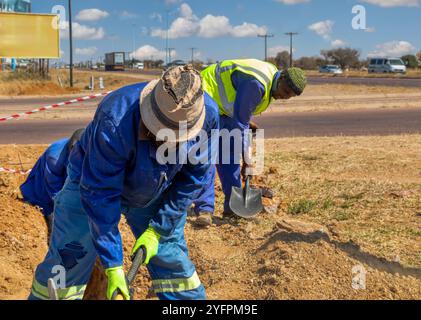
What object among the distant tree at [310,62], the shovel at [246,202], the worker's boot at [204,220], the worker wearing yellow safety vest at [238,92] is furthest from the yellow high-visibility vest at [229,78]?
the distant tree at [310,62]

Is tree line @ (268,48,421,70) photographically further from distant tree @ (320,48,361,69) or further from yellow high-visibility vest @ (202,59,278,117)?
yellow high-visibility vest @ (202,59,278,117)

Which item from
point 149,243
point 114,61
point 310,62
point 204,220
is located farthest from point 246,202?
point 310,62

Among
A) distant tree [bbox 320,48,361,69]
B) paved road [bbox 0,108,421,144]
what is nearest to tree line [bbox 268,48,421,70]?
distant tree [bbox 320,48,361,69]

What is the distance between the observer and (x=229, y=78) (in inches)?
205

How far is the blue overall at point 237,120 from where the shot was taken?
494 centimetres

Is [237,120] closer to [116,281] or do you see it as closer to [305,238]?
[305,238]

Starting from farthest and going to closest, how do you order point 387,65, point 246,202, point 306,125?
point 387,65
point 306,125
point 246,202

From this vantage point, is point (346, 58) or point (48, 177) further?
point (346, 58)

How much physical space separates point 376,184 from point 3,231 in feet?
14.2

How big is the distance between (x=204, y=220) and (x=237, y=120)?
1078 mm

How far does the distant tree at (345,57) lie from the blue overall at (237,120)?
214 ft

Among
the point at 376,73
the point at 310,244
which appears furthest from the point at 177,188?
the point at 376,73

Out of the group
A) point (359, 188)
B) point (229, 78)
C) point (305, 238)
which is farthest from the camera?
point (359, 188)

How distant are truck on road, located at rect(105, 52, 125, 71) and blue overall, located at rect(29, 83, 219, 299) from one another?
64.9 m
